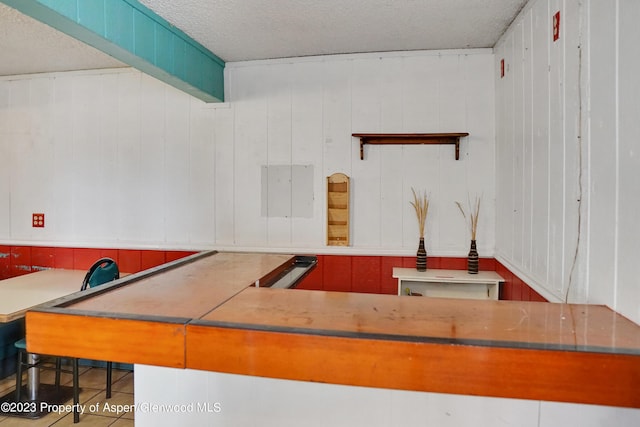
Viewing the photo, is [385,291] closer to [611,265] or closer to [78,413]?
[611,265]

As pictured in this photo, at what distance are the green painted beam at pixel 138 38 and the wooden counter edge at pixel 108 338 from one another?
1.31m

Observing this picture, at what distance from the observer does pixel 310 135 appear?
306cm

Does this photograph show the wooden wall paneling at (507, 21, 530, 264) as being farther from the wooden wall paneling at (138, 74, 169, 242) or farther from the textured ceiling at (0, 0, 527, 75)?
the wooden wall paneling at (138, 74, 169, 242)

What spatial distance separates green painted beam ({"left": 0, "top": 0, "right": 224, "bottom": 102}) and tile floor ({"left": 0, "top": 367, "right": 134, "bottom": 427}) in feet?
7.56

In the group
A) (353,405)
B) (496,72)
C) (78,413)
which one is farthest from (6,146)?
(496,72)

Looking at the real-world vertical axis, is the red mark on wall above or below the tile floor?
above

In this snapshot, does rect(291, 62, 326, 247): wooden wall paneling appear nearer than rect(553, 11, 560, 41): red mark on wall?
No

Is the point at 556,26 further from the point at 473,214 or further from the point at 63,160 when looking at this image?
the point at 63,160

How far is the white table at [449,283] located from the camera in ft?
8.54

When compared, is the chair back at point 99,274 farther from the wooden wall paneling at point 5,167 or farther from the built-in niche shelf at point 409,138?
the built-in niche shelf at point 409,138

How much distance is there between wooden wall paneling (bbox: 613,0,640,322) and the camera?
1106 millimetres

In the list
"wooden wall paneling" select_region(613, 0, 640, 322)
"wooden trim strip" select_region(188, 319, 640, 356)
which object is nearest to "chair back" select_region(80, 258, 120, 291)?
"wooden trim strip" select_region(188, 319, 640, 356)

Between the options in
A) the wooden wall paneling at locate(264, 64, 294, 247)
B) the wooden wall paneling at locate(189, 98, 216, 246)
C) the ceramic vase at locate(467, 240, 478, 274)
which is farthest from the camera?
the wooden wall paneling at locate(189, 98, 216, 246)

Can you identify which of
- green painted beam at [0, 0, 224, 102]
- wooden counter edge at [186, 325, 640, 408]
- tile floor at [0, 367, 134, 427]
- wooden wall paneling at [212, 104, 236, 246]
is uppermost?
green painted beam at [0, 0, 224, 102]
